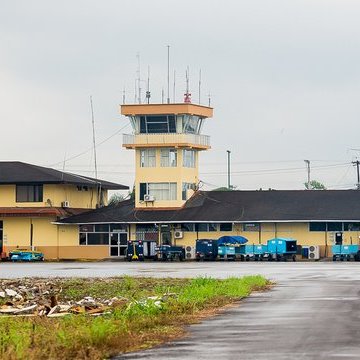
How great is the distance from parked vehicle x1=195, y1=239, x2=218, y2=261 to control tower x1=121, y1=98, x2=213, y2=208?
8391 mm

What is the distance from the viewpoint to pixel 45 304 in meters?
33.1

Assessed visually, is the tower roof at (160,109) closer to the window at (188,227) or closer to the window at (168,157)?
the window at (168,157)

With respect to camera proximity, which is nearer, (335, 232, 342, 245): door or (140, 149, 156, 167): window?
(335, 232, 342, 245): door

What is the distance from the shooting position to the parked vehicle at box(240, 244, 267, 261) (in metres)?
94.9

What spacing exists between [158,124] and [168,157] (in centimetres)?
314

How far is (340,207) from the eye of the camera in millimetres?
98875

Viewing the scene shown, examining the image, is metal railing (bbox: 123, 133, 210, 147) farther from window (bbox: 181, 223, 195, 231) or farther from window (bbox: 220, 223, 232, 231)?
window (bbox: 220, 223, 232, 231)

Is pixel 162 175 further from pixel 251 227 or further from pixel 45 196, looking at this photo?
pixel 45 196

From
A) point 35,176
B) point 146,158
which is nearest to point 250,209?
point 146,158

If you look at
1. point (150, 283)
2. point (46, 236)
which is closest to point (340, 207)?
point (46, 236)

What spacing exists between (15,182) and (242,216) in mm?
20871

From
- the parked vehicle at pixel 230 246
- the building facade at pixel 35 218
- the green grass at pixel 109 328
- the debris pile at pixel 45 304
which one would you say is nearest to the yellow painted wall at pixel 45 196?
the building facade at pixel 35 218

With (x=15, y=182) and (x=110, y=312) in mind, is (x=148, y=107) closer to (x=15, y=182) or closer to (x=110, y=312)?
(x=15, y=182)

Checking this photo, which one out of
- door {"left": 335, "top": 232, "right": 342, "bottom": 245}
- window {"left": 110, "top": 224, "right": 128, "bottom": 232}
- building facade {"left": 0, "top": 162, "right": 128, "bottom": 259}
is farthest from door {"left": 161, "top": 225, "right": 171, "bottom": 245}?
door {"left": 335, "top": 232, "right": 342, "bottom": 245}
